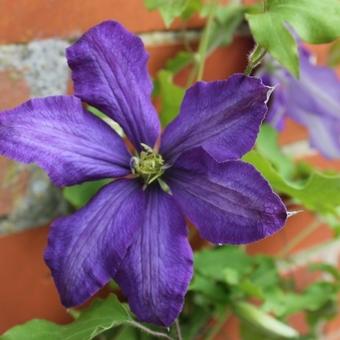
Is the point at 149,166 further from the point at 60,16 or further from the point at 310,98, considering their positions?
the point at 310,98

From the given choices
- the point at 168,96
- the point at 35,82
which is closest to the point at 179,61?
the point at 168,96

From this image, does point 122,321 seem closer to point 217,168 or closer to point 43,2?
point 217,168

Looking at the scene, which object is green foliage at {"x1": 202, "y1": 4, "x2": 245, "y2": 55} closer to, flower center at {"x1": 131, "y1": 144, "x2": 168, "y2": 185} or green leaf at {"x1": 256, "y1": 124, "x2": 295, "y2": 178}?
green leaf at {"x1": 256, "y1": 124, "x2": 295, "y2": 178}

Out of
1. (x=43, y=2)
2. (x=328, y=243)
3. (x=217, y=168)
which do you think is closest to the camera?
(x=217, y=168)

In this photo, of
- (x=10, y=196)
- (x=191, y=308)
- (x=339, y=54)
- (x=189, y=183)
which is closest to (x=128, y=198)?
(x=189, y=183)

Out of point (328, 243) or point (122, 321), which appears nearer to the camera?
point (122, 321)

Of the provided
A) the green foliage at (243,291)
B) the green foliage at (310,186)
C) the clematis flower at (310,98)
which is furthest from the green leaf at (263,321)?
the clematis flower at (310,98)
